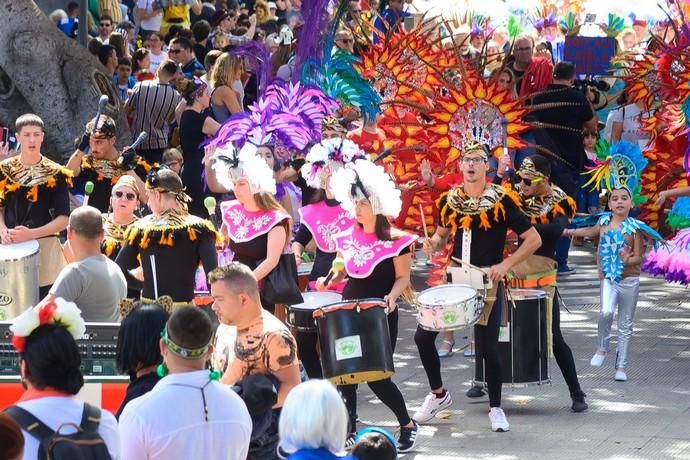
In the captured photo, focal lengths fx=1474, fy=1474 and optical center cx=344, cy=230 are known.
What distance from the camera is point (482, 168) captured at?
927cm

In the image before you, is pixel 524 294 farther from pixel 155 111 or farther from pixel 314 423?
pixel 155 111

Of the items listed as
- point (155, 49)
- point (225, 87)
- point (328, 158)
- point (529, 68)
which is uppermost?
point (155, 49)

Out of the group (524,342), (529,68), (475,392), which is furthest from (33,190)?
(529,68)

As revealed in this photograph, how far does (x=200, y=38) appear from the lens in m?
18.2

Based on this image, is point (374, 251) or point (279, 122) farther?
point (279, 122)

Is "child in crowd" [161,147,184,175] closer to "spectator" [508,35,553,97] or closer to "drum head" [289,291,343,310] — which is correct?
"drum head" [289,291,343,310]

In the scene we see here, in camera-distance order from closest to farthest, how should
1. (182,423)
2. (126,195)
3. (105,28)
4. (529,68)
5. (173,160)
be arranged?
(182,423) < (126,195) < (173,160) < (529,68) < (105,28)

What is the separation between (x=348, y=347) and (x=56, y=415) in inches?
138

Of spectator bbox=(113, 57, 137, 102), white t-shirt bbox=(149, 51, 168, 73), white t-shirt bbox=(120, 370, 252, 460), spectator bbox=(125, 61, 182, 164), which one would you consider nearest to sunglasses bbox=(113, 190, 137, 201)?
spectator bbox=(125, 61, 182, 164)

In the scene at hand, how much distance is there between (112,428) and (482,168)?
4.58 metres

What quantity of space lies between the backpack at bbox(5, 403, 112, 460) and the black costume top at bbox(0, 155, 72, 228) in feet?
17.0

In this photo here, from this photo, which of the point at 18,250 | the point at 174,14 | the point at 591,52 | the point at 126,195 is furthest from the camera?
the point at 174,14

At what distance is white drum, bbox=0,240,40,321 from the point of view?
31.1 ft

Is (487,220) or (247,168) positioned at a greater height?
(247,168)
